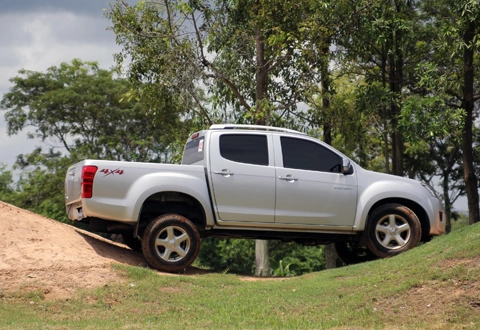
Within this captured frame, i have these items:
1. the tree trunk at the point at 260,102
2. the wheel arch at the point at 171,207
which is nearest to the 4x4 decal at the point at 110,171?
the wheel arch at the point at 171,207

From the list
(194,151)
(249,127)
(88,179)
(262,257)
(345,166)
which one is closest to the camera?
(88,179)

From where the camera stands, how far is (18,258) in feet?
35.3

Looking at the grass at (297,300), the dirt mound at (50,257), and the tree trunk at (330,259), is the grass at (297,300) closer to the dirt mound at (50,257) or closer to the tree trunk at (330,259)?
the dirt mound at (50,257)

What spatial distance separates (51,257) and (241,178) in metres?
2.84

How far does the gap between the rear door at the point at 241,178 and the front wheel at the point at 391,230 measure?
5.28 ft

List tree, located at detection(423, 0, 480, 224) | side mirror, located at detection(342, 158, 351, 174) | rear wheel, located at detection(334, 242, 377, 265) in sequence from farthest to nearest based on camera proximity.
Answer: tree, located at detection(423, 0, 480, 224) < rear wheel, located at detection(334, 242, 377, 265) < side mirror, located at detection(342, 158, 351, 174)

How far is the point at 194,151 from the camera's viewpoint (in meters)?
12.4

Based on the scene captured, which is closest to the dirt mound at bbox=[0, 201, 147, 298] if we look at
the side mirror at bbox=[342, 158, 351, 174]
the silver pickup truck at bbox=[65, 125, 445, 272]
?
the silver pickup truck at bbox=[65, 125, 445, 272]

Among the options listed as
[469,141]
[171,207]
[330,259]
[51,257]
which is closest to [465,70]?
[469,141]

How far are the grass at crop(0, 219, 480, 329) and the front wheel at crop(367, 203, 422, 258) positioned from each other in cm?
79

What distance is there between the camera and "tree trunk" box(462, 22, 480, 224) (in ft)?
62.2

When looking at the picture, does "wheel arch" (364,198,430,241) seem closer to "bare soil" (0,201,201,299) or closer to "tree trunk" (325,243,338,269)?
"bare soil" (0,201,201,299)

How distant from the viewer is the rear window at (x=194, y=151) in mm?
12062

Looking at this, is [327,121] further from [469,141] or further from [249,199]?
[249,199]
